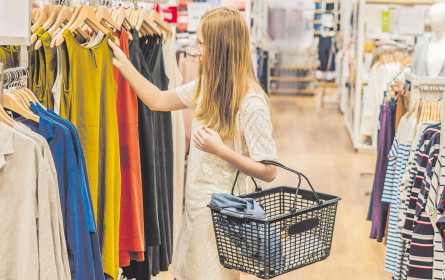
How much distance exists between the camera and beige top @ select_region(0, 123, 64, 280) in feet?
5.68

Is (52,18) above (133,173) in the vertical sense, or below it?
above

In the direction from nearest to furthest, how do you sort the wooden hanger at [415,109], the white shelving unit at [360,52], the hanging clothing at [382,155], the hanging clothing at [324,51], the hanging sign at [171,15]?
the wooden hanger at [415,109], the hanging clothing at [382,155], the hanging sign at [171,15], the white shelving unit at [360,52], the hanging clothing at [324,51]

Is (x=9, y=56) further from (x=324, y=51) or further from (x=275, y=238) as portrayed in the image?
(x=324, y=51)

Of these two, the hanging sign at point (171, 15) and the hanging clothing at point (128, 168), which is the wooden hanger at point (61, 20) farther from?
the hanging sign at point (171, 15)

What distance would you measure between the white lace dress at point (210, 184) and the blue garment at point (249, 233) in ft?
0.66

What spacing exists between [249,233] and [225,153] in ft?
0.97

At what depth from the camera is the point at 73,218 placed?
6.22 ft

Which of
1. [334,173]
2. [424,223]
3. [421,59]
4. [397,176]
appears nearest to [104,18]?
[424,223]

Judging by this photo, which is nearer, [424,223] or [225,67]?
[225,67]

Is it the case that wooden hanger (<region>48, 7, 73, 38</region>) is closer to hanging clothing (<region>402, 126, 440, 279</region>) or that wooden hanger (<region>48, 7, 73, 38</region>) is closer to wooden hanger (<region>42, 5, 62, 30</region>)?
wooden hanger (<region>42, 5, 62, 30</region>)

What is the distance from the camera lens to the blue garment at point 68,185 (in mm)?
1871

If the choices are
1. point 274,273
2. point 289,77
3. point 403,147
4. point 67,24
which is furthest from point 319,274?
point 289,77

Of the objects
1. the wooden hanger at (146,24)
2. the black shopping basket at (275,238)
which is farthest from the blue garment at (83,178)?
the wooden hanger at (146,24)

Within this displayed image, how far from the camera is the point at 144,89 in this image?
2520 millimetres
